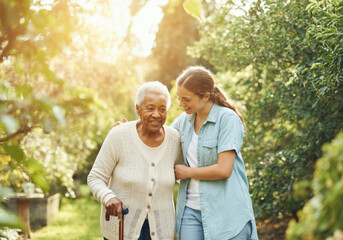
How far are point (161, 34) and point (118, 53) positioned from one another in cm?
952

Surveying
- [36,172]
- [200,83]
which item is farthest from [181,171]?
[36,172]

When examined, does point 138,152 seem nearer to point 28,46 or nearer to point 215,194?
point 215,194

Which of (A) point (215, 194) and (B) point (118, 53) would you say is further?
(B) point (118, 53)

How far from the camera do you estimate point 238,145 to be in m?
2.63

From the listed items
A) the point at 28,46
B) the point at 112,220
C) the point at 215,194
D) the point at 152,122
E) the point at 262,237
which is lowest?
the point at 262,237

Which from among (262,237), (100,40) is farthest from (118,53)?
(262,237)

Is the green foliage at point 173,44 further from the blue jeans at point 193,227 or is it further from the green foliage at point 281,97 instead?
the blue jeans at point 193,227

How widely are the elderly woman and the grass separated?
11.4 ft

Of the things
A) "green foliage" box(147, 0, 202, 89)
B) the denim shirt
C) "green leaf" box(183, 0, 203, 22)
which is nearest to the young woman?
the denim shirt

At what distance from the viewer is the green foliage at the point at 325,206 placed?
91 centimetres

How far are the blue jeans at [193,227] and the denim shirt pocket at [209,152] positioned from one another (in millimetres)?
324

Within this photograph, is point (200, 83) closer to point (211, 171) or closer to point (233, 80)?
point (211, 171)

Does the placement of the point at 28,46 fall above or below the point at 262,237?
above

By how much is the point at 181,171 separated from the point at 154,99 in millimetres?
497
